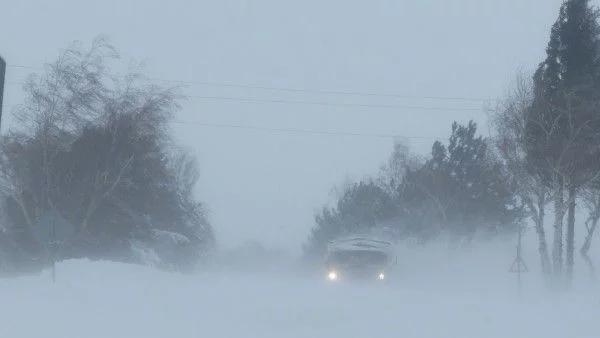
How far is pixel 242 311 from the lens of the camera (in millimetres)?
21266

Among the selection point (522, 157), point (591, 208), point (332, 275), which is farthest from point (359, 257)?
point (591, 208)

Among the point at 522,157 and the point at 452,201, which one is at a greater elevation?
the point at 452,201

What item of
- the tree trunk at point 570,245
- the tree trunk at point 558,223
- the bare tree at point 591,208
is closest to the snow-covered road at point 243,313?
the tree trunk at point 558,223

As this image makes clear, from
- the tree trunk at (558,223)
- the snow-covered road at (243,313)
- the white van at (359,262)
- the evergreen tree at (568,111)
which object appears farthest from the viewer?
the white van at (359,262)

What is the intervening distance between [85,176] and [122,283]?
22595 mm

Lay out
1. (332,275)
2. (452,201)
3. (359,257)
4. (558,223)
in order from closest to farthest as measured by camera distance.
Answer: (558,223)
(359,257)
(332,275)
(452,201)

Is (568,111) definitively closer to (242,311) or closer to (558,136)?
(558,136)

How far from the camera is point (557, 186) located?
36688 millimetres

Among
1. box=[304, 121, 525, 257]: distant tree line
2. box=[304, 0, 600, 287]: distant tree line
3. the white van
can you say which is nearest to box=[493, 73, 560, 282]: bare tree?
box=[304, 0, 600, 287]: distant tree line

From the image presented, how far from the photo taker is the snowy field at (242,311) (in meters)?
16.8

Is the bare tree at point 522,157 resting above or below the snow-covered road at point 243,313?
above

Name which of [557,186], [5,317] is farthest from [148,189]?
[5,317]

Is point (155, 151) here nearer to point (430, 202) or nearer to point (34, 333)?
point (430, 202)

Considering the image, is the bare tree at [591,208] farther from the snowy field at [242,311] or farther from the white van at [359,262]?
the snowy field at [242,311]
